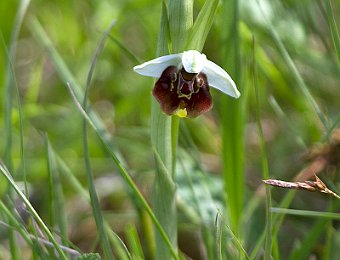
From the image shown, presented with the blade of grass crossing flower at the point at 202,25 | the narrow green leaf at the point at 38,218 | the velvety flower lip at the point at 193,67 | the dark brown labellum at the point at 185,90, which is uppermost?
the blade of grass crossing flower at the point at 202,25

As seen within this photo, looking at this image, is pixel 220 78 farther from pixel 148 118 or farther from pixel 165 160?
pixel 148 118

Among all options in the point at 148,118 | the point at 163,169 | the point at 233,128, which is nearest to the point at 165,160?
the point at 163,169

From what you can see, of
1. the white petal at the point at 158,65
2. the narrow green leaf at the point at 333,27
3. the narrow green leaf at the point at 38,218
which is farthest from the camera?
the narrow green leaf at the point at 333,27

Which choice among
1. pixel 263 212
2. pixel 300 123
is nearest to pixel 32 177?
pixel 263 212

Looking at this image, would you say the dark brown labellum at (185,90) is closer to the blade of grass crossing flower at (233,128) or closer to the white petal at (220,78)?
the white petal at (220,78)

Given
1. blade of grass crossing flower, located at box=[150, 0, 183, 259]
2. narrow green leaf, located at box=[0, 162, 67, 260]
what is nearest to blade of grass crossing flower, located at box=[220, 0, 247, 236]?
blade of grass crossing flower, located at box=[150, 0, 183, 259]

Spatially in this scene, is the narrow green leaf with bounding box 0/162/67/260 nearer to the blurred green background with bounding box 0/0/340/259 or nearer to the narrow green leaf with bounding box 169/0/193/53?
the narrow green leaf with bounding box 169/0/193/53

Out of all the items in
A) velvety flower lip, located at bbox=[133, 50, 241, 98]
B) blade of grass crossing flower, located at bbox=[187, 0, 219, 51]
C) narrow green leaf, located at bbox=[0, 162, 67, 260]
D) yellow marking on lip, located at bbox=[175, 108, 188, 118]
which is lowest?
narrow green leaf, located at bbox=[0, 162, 67, 260]

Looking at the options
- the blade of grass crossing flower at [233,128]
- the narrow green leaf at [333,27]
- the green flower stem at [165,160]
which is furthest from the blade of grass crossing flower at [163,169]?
the narrow green leaf at [333,27]
